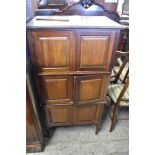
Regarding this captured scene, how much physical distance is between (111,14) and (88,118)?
1838 mm

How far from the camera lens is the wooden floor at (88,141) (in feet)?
5.12

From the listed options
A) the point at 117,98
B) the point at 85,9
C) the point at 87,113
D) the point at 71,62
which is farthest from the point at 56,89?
the point at 85,9

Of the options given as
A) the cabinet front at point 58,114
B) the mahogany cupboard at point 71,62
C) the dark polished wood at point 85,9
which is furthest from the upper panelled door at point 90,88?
the dark polished wood at point 85,9

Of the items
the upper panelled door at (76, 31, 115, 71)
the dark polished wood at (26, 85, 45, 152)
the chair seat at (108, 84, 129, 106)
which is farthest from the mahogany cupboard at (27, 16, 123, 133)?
the chair seat at (108, 84, 129, 106)

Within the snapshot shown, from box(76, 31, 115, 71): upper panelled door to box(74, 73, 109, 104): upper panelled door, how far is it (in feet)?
0.30

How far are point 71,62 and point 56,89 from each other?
0.90 feet

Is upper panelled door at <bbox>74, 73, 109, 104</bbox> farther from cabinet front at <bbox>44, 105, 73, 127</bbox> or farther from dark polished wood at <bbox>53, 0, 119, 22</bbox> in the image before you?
dark polished wood at <bbox>53, 0, 119, 22</bbox>

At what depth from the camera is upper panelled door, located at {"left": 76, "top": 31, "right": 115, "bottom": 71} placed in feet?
3.66

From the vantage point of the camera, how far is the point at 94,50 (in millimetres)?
1170

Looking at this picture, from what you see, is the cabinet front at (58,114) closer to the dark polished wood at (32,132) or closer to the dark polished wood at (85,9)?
the dark polished wood at (32,132)

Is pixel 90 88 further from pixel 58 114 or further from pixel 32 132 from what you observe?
pixel 32 132

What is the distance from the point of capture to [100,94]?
1.42 m
